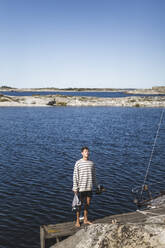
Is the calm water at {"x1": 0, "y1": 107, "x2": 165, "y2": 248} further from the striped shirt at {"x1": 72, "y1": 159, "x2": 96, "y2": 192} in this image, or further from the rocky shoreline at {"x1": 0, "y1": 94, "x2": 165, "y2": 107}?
the rocky shoreline at {"x1": 0, "y1": 94, "x2": 165, "y2": 107}

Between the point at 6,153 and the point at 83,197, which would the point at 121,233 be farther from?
the point at 6,153

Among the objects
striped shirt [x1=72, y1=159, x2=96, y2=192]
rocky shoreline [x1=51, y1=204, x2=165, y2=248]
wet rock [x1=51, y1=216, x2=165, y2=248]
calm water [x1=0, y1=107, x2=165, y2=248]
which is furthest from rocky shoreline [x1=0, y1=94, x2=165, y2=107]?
wet rock [x1=51, y1=216, x2=165, y2=248]

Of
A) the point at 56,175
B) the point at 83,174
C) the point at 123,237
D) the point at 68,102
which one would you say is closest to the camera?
the point at 123,237

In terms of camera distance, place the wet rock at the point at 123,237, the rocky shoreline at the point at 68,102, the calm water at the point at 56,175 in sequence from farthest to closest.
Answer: the rocky shoreline at the point at 68,102 → the calm water at the point at 56,175 → the wet rock at the point at 123,237

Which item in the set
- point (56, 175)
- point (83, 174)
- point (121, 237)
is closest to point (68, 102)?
point (56, 175)

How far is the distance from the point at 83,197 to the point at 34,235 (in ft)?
11.3

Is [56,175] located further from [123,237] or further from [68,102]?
[68,102]

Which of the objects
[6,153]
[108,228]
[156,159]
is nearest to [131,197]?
[108,228]

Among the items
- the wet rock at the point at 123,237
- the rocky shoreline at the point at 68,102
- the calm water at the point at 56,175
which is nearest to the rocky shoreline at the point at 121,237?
the wet rock at the point at 123,237

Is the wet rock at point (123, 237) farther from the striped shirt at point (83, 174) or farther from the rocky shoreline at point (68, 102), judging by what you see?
the rocky shoreline at point (68, 102)

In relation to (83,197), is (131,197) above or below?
below

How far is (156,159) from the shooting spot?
985 inches

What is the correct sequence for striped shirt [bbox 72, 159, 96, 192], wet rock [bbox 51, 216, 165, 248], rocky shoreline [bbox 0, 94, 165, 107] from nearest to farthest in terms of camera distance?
wet rock [bbox 51, 216, 165, 248], striped shirt [bbox 72, 159, 96, 192], rocky shoreline [bbox 0, 94, 165, 107]

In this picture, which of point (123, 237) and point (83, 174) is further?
point (83, 174)
